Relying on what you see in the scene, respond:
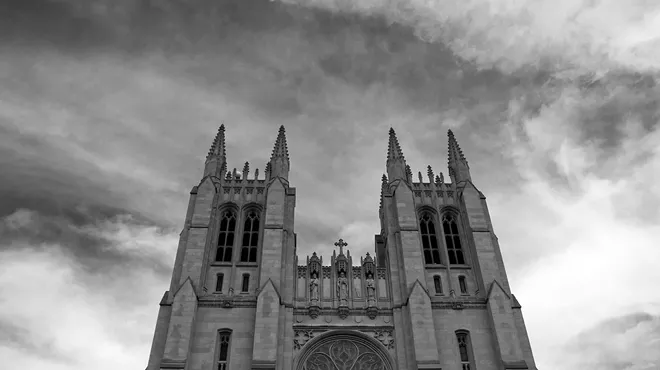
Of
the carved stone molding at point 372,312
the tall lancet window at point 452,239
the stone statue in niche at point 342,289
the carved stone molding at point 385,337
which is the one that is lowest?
the carved stone molding at point 385,337

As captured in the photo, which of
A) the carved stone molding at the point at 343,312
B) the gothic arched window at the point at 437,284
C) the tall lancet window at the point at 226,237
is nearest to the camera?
the carved stone molding at the point at 343,312

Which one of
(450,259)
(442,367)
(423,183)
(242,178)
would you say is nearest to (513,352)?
(442,367)

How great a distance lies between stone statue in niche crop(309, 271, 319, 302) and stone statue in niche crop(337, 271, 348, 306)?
4.09 ft

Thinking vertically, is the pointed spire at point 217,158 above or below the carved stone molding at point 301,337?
above

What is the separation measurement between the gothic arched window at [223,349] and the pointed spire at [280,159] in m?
11.8

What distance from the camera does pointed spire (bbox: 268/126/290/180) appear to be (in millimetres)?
38375

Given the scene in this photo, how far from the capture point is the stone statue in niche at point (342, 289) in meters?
31.7

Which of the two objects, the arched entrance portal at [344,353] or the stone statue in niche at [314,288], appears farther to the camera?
the stone statue in niche at [314,288]

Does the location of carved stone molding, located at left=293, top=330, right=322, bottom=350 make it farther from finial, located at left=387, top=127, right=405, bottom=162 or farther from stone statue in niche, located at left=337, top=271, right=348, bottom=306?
finial, located at left=387, top=127, right=405, bottom=162

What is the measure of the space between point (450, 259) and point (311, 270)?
8.77 meters

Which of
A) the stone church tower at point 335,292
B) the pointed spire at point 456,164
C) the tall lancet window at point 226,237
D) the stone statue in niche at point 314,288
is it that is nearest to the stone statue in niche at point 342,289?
the stone church tower at point 335,292

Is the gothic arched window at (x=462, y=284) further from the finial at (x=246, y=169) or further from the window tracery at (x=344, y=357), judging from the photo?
the finial at (x=246, y=169)

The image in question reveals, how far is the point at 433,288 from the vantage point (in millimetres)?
32875

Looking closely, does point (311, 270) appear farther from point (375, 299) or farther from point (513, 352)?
point (513, 352)
